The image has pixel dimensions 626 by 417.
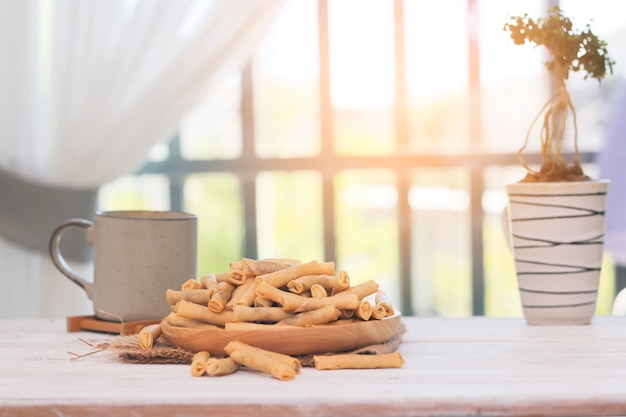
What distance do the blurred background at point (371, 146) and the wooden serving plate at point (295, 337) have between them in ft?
4.43

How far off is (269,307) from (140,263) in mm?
234

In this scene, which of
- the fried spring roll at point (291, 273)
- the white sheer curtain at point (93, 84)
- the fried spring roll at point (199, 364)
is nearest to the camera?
the fried spring roll at point (199, 364)

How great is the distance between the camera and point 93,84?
7.04ft

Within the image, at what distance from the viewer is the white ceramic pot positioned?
1.08m

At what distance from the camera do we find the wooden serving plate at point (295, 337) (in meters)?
0.81

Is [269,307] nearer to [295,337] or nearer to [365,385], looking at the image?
[295,337]

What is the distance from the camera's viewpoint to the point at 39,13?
2.19 meters

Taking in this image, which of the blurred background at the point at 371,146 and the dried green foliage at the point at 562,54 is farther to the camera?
the blurred background at the point at 371,146

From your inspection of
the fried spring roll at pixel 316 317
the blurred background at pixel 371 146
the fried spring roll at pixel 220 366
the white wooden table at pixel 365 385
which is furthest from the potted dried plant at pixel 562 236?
the blurred background at pixel 371 146

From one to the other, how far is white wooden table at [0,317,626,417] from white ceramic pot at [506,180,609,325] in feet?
0.44

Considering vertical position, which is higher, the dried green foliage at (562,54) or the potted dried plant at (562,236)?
the dried green foliage at (562,54)

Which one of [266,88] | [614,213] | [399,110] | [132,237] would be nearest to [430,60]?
[399,110]

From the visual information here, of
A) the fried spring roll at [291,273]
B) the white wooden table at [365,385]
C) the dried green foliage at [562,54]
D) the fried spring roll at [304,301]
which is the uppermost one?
the dried green foliage at [562,54]

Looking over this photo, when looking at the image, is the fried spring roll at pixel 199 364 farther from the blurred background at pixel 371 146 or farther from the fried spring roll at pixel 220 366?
the blurred background at pixel 371 146
